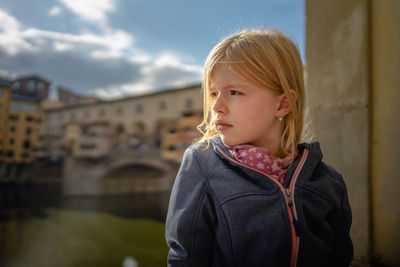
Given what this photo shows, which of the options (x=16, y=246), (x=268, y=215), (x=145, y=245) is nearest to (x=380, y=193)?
(x=268, y=215)

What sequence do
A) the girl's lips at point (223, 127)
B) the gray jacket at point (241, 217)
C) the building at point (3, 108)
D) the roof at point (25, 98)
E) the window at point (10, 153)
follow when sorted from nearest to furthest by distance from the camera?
1. the gray jacket at point (241, 217)
2. the girl's lips at point (223, 127)
3. the building at point (3, 108)
4. the window at point (10, 153)
5. the roof at point (25, 98)

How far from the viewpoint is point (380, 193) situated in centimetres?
113

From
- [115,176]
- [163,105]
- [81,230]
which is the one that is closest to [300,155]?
[81,230]

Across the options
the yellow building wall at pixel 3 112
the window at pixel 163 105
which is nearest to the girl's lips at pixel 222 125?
the window at pixel 163 105

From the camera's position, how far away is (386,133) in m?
1.12

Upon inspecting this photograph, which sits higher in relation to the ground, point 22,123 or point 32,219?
point 22,123

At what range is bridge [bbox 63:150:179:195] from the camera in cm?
1730

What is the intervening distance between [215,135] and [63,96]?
33.2m

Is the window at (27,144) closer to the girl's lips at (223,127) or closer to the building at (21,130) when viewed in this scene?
the building at (21,130)

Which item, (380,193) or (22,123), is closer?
(380,193)

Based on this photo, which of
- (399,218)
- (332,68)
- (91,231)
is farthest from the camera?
(91,231)

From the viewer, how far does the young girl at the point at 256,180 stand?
27.6 inches

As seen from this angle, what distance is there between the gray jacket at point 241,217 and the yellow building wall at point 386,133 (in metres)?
0.50

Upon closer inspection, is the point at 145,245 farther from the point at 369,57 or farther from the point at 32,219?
the point at 369,57
